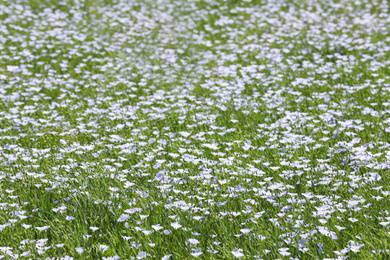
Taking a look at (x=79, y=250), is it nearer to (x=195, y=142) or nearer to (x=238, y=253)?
(x=238, y=253)

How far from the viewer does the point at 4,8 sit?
40.0ft

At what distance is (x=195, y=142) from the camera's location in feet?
18.0

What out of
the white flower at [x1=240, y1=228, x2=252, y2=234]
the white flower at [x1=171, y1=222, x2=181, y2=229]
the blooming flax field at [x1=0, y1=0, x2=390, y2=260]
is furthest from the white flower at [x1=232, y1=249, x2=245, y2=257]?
the white flower at [x1=171, y1=222, x2=181, y2=229]

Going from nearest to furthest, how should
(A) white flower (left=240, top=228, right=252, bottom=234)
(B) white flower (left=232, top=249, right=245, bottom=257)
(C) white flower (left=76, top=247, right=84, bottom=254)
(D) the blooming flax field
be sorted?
(B) white flower (left=232, top=249, right=245, bottom=257) → (C) white flower (left=76, top=247, right=84, bottom=254) → (A) white flower (left=240, top=228, right=252, bottom=234) → (D) the blooming flax field

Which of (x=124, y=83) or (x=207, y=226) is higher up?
(x=207, y=226)

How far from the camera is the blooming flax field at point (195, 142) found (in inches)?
144

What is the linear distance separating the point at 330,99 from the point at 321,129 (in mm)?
1362

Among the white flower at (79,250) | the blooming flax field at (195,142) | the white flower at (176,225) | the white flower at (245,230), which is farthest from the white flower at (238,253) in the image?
the white flower at (79,250)

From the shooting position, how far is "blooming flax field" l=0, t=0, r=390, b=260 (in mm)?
3658

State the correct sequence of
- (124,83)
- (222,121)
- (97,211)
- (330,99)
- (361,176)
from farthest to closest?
(124,83), (330,99), (222,121), (361,176), (97,211)

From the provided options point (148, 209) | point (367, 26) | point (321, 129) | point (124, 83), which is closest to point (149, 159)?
point (148, 209)

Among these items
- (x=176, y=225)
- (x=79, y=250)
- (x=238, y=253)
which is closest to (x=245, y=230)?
(x=238, y=253)

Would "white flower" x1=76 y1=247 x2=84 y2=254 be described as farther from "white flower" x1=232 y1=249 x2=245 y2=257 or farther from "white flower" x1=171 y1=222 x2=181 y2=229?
"white flower" x1=232 y1=249 x2=245 y2=257

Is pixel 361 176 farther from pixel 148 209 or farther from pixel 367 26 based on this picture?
pixel 367 26
